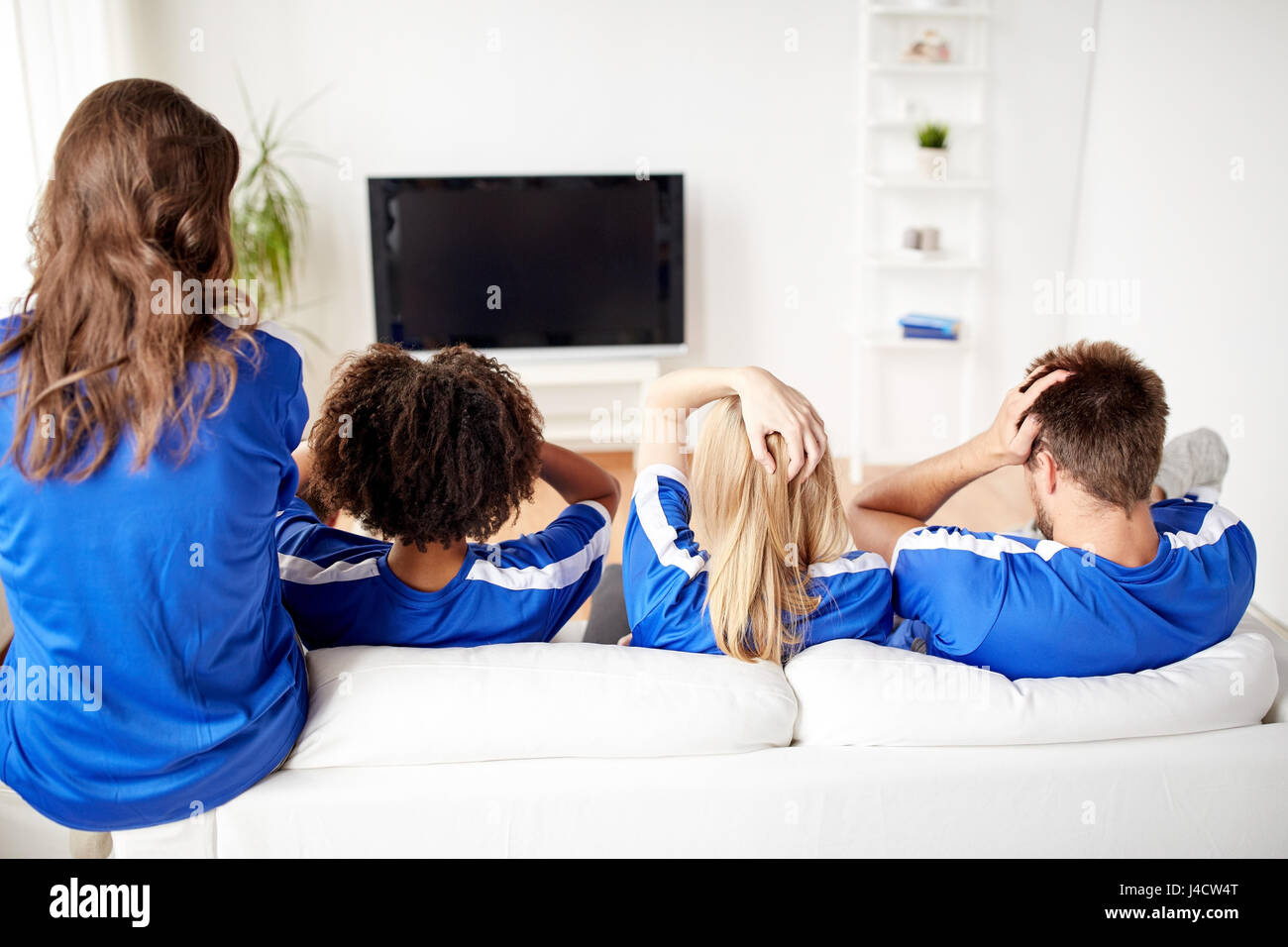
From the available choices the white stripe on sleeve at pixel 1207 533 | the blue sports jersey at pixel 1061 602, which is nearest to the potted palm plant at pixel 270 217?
the blue sports jersey at pixel 1061 602

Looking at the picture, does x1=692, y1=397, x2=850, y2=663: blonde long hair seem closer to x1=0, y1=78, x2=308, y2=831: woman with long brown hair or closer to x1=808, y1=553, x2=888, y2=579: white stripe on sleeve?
x1=808, y1=553, x2=888, y2=579: white stripe on sleeve

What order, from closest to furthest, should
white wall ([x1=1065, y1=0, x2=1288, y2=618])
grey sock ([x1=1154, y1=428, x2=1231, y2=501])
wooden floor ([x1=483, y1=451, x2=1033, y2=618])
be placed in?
grey sock ([x1=1154, y1=428, x2=1231, y2=501]) < white wall ([x1=1065, y1=0, x2=1288, y2=618]) < wooden floor ([x1=483, y1=451, x2=1033, y2=618])

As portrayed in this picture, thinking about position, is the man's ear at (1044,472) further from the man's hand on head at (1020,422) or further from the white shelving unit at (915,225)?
the white shelving unit at (915,225)

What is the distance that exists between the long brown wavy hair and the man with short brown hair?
0.93 meters

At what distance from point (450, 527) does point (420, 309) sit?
3.28 m

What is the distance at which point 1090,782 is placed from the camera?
122 centimetres

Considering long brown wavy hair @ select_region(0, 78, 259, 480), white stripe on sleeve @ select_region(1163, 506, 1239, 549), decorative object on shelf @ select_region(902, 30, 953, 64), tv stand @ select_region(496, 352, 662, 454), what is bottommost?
tv stand @ select_region(496, 352, 662, 454)

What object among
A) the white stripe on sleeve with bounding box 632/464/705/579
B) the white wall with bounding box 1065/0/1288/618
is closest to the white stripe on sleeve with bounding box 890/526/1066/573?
the white stripe on sleeve with bounding box 632/464/705/579

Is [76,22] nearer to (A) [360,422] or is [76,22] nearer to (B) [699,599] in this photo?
(A) [360,422]

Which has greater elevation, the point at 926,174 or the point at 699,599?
the point at 926,174

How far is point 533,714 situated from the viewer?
1208 mm

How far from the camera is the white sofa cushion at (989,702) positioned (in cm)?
123

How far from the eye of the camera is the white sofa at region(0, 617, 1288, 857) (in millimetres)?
1196
